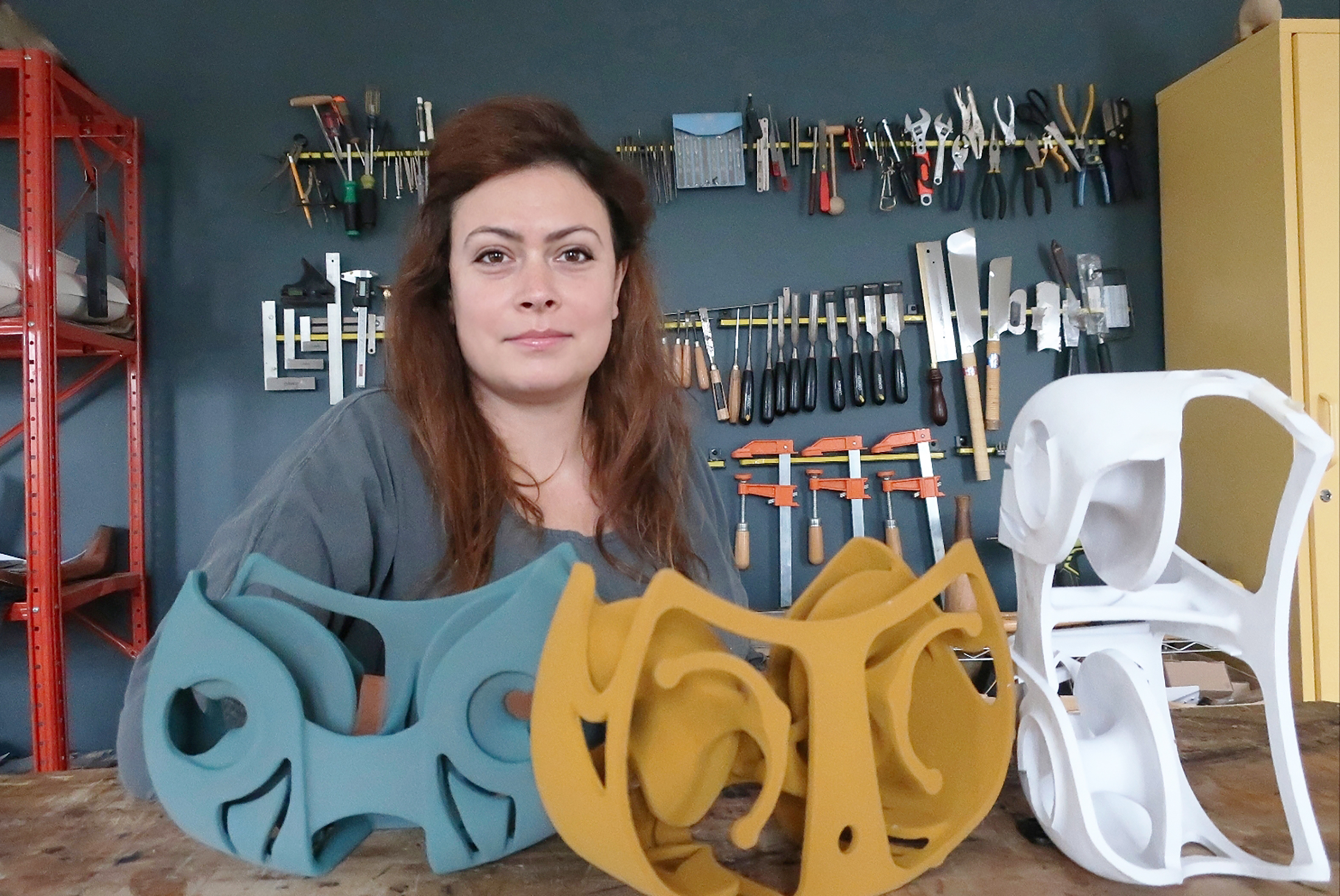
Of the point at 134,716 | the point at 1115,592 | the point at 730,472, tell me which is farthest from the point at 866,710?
the point at 730,472

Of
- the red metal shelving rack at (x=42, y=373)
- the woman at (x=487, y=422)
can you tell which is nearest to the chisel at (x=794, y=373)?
the woman at (x=487, y=422)

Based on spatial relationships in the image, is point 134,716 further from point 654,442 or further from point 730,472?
point 730,472

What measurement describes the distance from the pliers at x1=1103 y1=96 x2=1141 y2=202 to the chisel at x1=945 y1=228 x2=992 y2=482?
Result: 421 millimetres

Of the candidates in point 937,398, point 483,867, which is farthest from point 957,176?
point 483,867

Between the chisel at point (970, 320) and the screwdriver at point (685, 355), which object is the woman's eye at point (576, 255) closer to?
the screwdriver at point (685, 355)

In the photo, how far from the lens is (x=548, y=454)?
0.98m

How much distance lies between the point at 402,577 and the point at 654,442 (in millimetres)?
362

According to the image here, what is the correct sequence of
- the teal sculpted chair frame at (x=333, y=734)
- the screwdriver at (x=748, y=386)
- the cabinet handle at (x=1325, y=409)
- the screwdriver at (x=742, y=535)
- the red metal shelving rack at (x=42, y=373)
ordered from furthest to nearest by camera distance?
A: the screwdriver at (x=748, y=386) < the screwdriver at (x=742, y=535) < the cabinet handle at (x=1325, y=409) < the red metal shelving rack at (x=42, y=373) < the teal sculpted chair frame at (x=333, y=734)

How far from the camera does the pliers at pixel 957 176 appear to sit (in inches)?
84.1

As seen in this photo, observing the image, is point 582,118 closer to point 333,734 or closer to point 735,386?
point 735,386

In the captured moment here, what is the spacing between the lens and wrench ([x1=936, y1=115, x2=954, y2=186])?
6.99 ft

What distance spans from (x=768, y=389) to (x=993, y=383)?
608 mm

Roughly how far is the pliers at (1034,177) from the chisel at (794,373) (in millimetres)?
694

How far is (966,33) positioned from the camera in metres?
2.24
